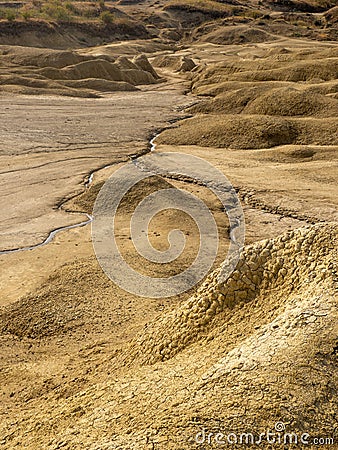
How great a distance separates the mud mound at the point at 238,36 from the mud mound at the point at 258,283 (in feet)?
120

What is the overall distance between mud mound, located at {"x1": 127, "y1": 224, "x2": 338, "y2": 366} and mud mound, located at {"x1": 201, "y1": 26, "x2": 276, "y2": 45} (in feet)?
120

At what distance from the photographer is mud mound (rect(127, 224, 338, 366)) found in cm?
378

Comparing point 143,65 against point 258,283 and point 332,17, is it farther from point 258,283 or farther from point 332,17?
point 258,283

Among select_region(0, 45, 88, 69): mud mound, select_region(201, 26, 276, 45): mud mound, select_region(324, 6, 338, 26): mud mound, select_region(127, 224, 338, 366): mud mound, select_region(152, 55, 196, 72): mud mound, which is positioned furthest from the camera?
select_region(324, 6, 338, 26): mud mound

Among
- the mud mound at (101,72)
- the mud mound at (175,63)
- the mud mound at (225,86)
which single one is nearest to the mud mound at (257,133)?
the mud mound at (225,86)

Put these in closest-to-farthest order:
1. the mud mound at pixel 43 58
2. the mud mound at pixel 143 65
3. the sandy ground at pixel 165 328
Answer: the sandy ground at pixel 165 328 < the mud mound at pixel 43 58 < the mud mound at pixel 143 65

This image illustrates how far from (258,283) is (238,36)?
37729mm

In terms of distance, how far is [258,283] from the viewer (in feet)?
13.2

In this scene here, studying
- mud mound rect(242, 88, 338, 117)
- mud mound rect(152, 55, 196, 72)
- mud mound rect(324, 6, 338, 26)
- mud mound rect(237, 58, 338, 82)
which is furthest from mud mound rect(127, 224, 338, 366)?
mud mound rect(324, 6, 338, 26)

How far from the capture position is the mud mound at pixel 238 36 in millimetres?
38031

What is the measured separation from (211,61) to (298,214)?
22965mm

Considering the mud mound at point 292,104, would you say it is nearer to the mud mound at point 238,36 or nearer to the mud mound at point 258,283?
the mud mound at point 258,283

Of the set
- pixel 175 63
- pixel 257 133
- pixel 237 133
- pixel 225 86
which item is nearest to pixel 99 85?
pixel 225 86

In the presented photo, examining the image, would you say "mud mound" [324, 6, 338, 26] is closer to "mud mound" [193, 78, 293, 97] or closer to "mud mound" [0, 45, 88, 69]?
"mud mound" [193, 78, 293, 97]
